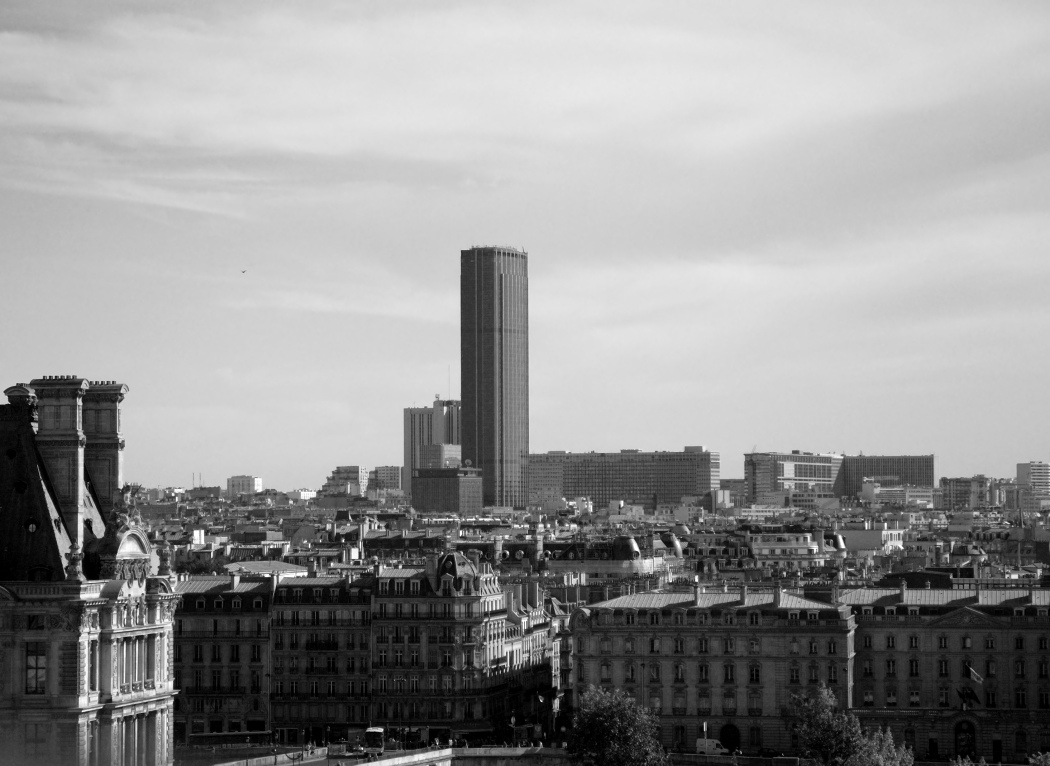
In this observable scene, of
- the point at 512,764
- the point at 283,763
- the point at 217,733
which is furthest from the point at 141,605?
the point at 217,733

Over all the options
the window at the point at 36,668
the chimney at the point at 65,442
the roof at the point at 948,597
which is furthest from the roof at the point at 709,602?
the window at the point at 36,668

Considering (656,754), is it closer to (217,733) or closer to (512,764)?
(512,764)

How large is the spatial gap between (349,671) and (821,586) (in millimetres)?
35248

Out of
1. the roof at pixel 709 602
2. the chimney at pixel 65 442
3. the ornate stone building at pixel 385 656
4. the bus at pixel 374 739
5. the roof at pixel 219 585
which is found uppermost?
the chimney at pixel 65 442

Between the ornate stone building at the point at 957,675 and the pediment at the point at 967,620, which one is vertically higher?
the pediment at the point at 967,620

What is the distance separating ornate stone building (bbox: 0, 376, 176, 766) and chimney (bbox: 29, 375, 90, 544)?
0.05 meters

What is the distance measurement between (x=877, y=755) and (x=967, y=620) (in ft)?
100

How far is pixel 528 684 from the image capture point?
179875mm

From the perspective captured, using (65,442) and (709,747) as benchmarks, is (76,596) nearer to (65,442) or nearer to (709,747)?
(65,442)

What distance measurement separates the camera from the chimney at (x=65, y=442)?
109 m

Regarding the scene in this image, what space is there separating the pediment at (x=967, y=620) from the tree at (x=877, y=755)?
2155 centimetres

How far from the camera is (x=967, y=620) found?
15300 centimetres

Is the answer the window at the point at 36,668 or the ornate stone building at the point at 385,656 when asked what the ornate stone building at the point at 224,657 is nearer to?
the ornate stone building at the point at 385,656

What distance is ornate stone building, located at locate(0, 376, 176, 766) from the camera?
10356cm
